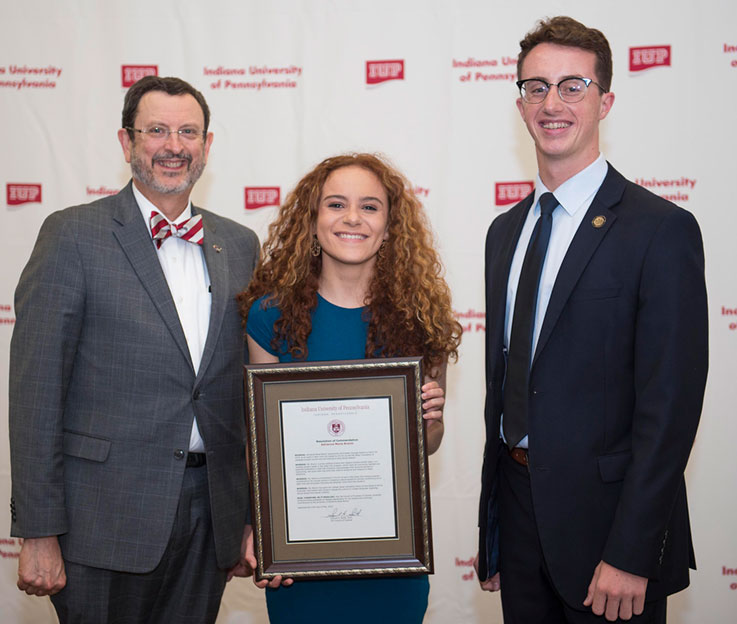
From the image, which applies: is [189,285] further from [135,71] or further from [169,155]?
[135,71]

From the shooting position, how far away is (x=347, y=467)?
2096 millimetres

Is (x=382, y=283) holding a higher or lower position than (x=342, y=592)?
higher

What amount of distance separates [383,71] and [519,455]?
8.11 ft

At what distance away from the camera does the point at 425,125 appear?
3896 mm

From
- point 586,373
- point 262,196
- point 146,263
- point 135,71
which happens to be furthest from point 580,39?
point 135,71

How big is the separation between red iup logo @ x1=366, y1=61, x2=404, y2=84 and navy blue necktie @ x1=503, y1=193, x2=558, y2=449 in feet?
6.45

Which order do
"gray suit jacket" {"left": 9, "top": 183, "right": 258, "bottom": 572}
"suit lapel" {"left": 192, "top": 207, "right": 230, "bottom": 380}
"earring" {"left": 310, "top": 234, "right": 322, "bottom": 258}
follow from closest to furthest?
"gray suit jacket" {"left": 9, "top": 183, "right": 258, "bottom": 572}, "suit lapel" {"left": 192, "top": 207, "right": 230, "bottom": 380}, "earring" {"left": 310, "top": 234, "right": 322, "bottom": 258}

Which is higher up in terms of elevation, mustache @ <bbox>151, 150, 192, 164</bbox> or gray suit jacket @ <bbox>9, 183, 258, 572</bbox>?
mustache @ <bbox>151, 150, 192, 164</bbox>

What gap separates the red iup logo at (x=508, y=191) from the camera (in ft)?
12.8

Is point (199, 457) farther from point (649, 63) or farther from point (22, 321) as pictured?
point (649, 63)

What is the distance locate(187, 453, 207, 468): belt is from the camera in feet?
7.91

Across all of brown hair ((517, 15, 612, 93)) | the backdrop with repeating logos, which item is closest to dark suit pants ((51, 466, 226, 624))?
the backdrop with repeating logos

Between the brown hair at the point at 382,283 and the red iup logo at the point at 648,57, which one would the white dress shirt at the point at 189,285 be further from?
the red iup logo at the point at 648,57

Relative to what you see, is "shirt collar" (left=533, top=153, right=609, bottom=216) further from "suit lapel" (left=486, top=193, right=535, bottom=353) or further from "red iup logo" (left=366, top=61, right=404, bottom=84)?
"red iup logo" (left=366, top=61, right=404, bottom=84)
